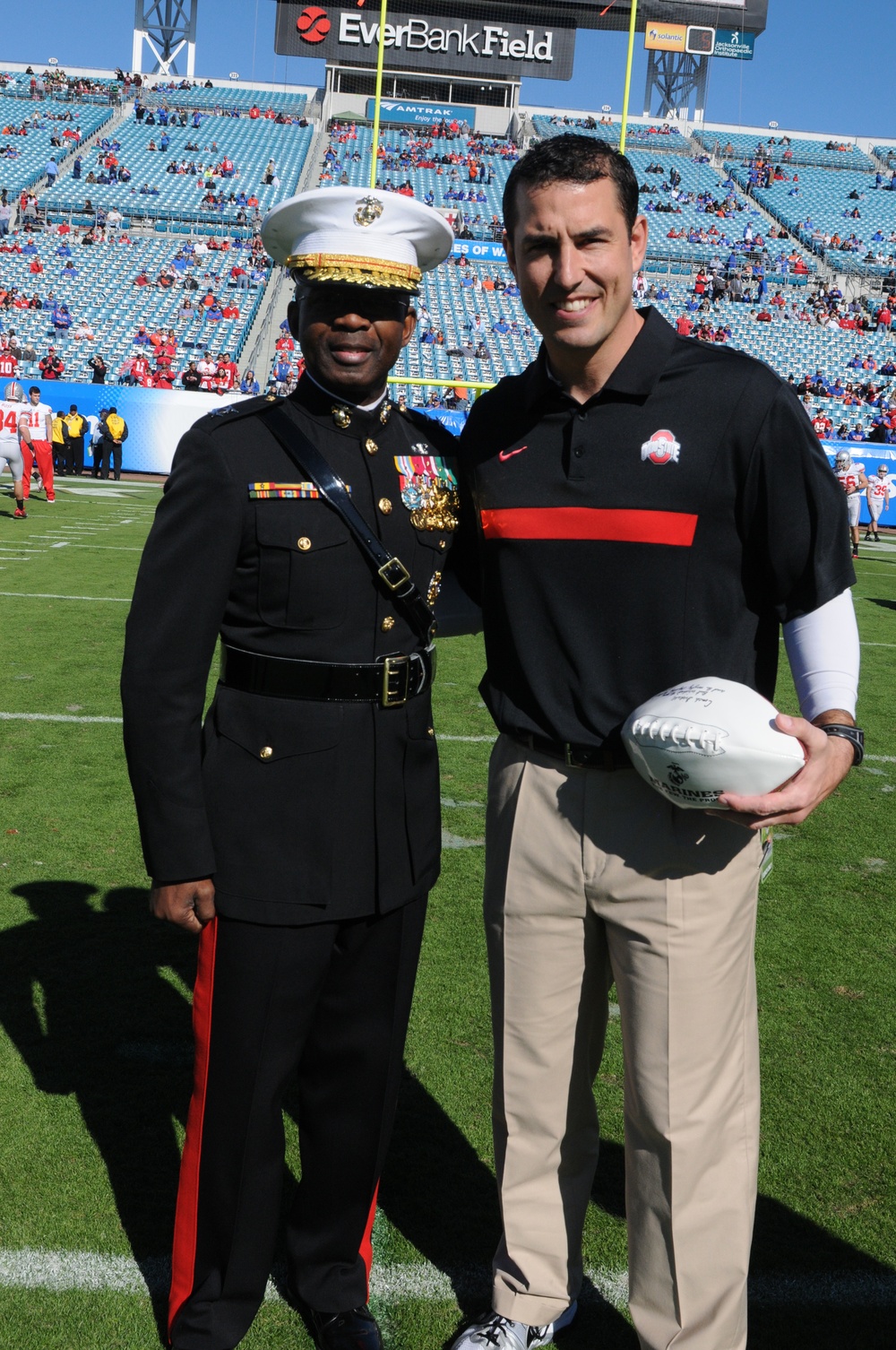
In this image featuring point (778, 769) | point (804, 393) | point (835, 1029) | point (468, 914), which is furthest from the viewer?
point (804, 393)

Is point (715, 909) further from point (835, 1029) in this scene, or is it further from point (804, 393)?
point (804, 393)

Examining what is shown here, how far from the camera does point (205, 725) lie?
2100mm

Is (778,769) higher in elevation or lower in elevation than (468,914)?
higher

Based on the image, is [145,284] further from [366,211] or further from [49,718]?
[366,211]

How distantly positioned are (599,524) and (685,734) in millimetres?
394

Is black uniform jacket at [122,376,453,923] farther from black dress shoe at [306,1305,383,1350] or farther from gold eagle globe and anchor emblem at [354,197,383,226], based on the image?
black dress shoe at [306,1305,383,1350]

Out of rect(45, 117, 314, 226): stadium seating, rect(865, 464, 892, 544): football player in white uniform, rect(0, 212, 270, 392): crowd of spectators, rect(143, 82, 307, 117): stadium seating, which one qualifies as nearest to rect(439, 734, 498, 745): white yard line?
rect(865, 464, 892, 544): football player in white uniform

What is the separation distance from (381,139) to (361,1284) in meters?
45.2

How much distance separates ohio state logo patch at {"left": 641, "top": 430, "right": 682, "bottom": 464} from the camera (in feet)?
6.22

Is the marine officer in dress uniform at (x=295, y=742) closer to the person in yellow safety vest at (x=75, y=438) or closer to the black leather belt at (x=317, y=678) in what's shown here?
the black leather belt at (x=317, y=678)

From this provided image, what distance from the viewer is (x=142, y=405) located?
876 inches

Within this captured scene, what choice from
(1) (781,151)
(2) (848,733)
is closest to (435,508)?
(2) (848,733)

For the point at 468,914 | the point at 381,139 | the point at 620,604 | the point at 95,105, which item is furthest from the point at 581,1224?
the point at 95,105

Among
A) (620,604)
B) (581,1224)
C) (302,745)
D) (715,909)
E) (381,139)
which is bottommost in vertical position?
(581,1224)
